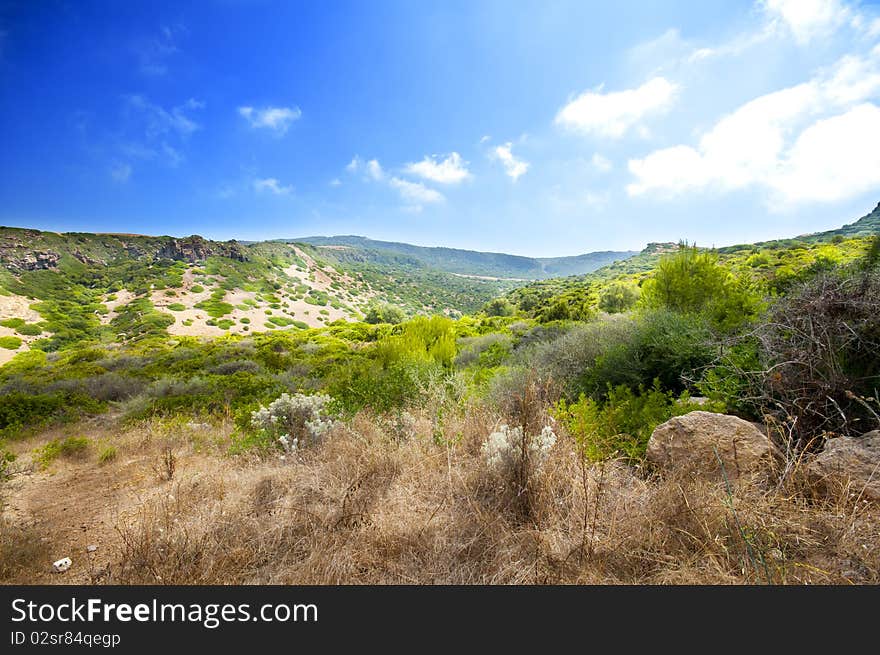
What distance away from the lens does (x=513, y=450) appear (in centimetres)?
293

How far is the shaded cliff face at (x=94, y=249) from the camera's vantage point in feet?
164

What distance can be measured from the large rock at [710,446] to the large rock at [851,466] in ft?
0.90

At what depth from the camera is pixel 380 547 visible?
95.2 inches

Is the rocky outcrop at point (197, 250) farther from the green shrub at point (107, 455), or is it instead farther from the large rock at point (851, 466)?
the large rock at point (851, 466)

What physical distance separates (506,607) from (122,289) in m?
63.7

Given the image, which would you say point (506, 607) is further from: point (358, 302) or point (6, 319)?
point (358, 302)

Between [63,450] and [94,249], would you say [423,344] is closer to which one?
[63,450]

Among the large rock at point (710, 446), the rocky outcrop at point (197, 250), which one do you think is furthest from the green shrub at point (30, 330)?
the large rock at point (710, 446)

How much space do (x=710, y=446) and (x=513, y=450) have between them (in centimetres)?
159

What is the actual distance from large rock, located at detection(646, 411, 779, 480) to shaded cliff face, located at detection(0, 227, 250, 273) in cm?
7446

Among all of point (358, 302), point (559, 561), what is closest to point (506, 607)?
point (559, 561)

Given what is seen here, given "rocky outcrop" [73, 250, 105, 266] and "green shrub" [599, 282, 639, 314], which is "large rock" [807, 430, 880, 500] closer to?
"green shrub" [599, 282, 639, 314]

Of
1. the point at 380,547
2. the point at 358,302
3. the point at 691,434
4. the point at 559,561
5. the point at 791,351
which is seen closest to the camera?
the point at 559,561

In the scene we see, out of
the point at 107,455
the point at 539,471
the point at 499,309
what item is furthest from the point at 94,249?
the point at 539,471
